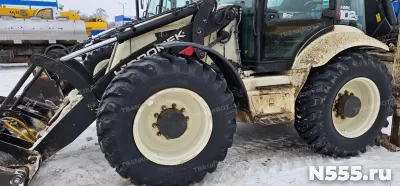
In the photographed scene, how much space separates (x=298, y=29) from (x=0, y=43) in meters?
12.0

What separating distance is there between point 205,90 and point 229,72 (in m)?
0.38

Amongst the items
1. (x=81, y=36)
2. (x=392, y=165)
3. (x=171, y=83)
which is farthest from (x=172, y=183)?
(x=81, y=36)

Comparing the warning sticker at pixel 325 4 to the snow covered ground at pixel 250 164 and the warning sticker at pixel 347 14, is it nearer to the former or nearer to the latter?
the warning sticker at pixel 347 14

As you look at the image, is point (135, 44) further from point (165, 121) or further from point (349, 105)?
point (349, 105)

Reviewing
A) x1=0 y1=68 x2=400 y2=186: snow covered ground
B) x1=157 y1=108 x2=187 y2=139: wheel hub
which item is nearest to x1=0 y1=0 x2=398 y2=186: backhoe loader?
x1=157 y1=108 x2=187 y2=139: wheel hub

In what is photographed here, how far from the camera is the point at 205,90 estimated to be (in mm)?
2877

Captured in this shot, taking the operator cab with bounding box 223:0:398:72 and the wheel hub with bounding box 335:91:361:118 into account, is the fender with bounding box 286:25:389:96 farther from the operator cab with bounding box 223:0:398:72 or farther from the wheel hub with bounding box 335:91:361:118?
the wheel hub with bounding box 335:91:361:118

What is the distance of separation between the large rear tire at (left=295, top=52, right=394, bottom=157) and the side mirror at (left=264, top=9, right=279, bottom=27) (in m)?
0.69

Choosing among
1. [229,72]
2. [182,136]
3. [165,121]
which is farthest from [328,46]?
[165,121]

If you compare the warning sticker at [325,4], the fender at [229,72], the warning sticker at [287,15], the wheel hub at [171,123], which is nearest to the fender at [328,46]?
the warning sticker at [325,4]

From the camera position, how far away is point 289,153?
12.5ft

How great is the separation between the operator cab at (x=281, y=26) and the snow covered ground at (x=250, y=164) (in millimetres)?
928

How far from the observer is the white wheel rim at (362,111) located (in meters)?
3.75

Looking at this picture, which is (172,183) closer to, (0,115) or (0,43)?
(0,115)
